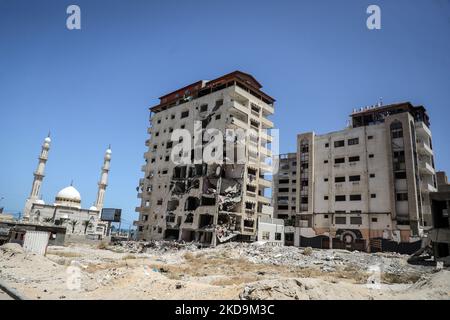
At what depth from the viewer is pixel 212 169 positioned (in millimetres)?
48281

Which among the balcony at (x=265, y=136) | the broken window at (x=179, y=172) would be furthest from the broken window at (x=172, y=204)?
the balcony at (x=265, y=136)

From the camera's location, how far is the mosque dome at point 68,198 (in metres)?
78.2

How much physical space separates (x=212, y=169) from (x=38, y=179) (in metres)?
53.1

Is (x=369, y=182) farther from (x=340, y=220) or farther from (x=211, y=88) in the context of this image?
(x=211, y=88)

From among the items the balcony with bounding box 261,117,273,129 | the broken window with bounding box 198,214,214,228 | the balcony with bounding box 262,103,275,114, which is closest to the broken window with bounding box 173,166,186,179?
the broken window with bounding box 198,214,214,228

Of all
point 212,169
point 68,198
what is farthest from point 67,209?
point 212,169

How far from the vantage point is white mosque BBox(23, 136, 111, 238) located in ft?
239

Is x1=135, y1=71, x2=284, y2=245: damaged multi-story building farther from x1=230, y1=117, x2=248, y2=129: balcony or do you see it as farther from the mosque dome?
the mosque dome

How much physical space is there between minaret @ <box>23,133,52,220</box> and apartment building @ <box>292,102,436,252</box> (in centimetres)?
6402

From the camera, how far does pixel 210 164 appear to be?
4744cm

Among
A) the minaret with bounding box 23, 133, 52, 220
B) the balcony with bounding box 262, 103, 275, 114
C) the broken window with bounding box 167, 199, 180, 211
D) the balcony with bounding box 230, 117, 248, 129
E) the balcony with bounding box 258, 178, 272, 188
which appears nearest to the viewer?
the balcony with bounding box 230, 117, 248, 129

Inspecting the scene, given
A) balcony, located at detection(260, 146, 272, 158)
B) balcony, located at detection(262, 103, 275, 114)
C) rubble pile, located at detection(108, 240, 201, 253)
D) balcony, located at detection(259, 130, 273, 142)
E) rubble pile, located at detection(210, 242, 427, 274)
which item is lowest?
rubble pile, located at detection(108, 240, 201, 253)

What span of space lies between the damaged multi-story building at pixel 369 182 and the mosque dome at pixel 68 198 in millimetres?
60147
